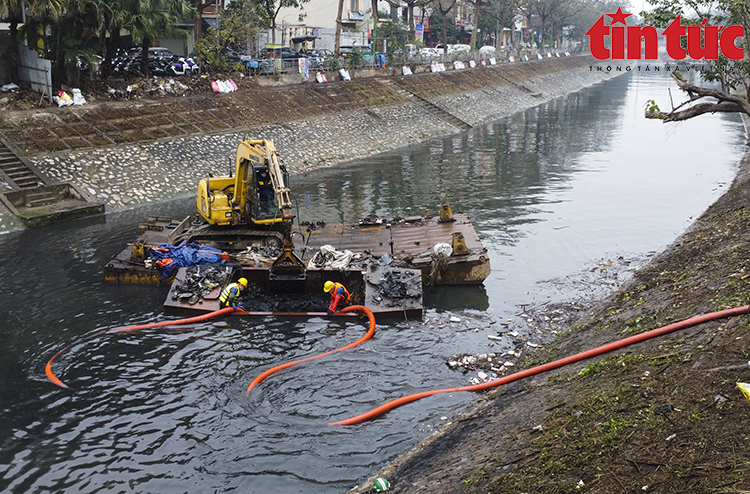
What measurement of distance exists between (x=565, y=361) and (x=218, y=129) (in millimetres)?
29401

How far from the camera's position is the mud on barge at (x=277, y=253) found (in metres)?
17.8

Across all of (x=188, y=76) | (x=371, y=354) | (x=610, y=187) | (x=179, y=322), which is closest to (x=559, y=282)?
(x=371, y=354)

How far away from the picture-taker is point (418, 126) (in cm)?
4941

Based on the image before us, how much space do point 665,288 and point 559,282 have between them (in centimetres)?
507

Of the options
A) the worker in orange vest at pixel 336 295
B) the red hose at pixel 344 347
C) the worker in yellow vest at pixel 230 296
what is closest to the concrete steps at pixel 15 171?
the worker in yellow vest at pixel 230 296

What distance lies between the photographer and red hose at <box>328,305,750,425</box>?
10.8m

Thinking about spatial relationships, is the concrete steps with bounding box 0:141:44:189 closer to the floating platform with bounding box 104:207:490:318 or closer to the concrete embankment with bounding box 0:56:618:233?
the concrete embankment with bounding box 0:56:618:233

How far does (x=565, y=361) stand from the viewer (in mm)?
12016

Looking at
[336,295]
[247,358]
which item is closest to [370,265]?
[336,295]

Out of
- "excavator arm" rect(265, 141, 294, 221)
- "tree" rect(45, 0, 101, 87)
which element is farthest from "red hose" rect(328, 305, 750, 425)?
"tree" rect(45, 0, 101, 87)

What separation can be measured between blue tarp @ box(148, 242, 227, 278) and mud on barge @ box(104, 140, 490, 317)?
3 cm

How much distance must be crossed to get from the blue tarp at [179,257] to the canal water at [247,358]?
852 millimetres

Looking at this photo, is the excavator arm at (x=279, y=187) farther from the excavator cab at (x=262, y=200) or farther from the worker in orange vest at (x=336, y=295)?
the worker in orange vest at (x=336, y=295)

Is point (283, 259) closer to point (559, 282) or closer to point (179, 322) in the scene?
point (179, 322)
